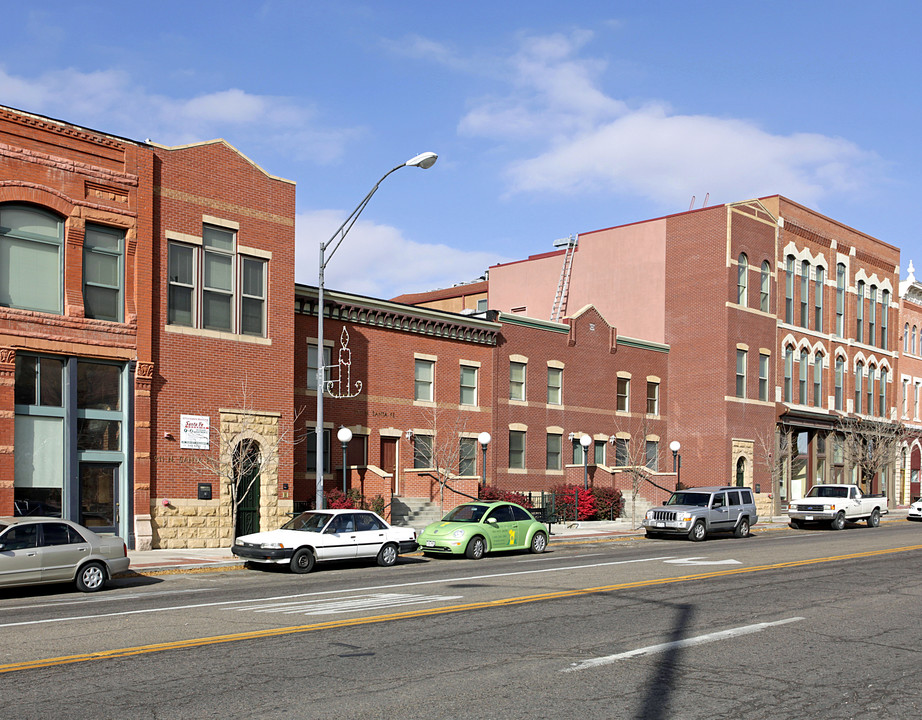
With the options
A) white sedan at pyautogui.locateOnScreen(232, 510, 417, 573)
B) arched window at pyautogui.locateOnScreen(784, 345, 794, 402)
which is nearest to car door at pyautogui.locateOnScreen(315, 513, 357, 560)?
white sedan at pyautogui.locateOnScreen(232, 510, 417, 573)

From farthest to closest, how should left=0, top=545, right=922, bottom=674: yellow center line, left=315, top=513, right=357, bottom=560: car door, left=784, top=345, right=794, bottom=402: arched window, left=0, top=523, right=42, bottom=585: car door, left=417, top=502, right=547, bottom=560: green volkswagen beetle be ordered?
left=784, top=345, right=794, bottom=402: arched window, left=417, top=502, right=547, bottom=560: green volkswagen beetle, left=315, top=513, right=357, bottom=560: car door, left=0, top=523, right=42, bottom=585: car door, left=0, top=545, right=922, bottom=674: yellow center line

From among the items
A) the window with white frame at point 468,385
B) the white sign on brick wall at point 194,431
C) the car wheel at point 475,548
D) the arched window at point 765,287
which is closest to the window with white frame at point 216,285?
the white sign on brick wall at point 194,431

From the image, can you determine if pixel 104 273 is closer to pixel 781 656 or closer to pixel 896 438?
pixel 781 656

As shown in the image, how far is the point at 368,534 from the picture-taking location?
2261 centimetres

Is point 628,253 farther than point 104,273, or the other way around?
point 628,253

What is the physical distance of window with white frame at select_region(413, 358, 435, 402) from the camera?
37.5m

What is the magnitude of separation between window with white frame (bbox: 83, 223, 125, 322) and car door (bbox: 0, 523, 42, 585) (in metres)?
8.88

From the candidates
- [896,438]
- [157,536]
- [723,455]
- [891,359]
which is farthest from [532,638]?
[891,359]

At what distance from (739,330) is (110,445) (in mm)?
33183

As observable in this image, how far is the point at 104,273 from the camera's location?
25.4m

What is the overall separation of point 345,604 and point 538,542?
12.1 metres

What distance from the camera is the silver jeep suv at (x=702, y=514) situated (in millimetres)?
31859

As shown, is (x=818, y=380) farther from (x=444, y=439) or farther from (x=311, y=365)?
(x=311, y=365)

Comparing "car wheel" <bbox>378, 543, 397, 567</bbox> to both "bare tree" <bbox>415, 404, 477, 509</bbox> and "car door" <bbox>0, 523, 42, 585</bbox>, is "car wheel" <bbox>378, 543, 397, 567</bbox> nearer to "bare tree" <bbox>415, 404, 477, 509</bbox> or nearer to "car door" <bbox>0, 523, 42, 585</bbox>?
"car door" <bbox>0, 523, 42, 585</bbox>
